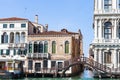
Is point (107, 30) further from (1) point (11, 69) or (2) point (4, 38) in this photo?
(2) point (4, 38)

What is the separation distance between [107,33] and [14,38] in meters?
11.7

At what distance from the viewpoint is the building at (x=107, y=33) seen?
4175cm

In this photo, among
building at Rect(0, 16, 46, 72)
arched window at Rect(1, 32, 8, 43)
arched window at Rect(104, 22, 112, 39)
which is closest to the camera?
arched window at Rect(104, 22, 112, 39)

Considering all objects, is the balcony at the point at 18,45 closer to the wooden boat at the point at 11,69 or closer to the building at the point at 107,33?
the wooden boat at the point at 11,69

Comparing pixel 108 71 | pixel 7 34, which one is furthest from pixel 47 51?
pixel 108 71

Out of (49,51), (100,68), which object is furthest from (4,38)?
(100,68)

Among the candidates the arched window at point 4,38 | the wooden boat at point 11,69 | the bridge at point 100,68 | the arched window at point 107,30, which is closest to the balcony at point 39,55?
the wooden boat at point 11,69

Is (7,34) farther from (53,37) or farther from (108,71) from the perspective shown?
(108,71)

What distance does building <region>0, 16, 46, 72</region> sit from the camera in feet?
152

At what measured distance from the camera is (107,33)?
42.5 metres

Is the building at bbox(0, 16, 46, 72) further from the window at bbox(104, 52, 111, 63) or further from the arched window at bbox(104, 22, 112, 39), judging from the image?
the window at bbox(104, 52, 111, 63)

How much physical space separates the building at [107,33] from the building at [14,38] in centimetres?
894

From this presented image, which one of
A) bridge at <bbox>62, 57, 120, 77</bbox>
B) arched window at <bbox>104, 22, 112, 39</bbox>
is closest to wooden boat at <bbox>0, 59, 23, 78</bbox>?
bridge at <bbox>62, 57, 120, 77</bbox>

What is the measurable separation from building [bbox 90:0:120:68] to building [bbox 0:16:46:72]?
894 centimetres
